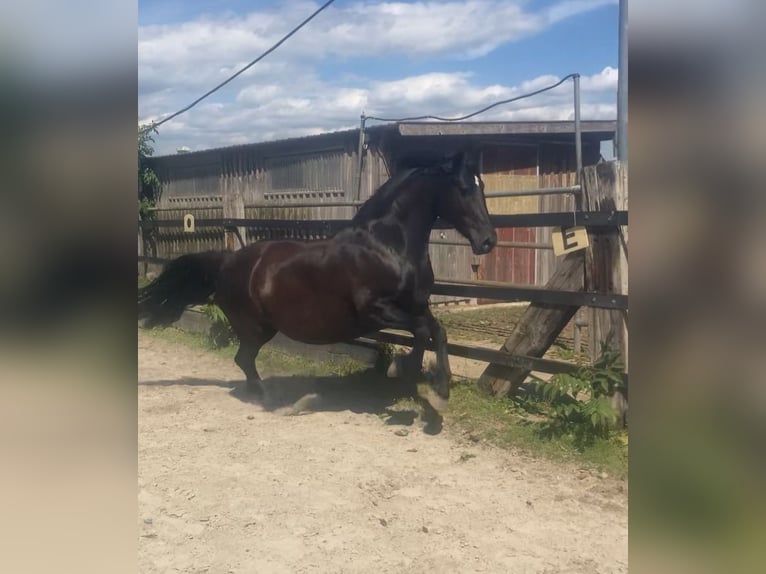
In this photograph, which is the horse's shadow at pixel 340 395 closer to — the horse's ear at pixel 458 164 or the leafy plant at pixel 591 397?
the leafy plant at pixel 591 397

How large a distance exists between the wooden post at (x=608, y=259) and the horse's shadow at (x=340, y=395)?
4.17ft

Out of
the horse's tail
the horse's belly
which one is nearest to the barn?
the horse's tail

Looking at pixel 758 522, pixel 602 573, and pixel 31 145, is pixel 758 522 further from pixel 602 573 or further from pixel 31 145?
pixel 602 573

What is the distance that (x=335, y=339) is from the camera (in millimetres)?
5281

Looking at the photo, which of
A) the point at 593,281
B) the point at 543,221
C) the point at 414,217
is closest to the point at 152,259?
the point at 414,217

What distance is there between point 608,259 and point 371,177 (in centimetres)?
510

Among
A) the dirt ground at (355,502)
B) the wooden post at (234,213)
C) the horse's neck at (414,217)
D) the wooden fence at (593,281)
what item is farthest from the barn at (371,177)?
the dirt ground at (355,502)

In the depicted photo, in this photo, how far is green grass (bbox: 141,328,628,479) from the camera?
13.3 feet

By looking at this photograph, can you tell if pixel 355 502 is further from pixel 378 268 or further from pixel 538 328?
pixel 538 328

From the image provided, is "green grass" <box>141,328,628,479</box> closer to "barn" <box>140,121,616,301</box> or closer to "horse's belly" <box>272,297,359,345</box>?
"horse's belly" <box>272,297,359,345</box>

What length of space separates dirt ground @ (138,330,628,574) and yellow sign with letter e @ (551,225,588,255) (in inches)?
56.4

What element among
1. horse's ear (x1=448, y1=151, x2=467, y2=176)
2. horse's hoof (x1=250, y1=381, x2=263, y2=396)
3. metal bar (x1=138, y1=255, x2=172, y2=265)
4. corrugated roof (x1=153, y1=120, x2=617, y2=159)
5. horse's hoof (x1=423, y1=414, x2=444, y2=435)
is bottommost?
horse's hoof (x1=423, y1=414, x2=444, y2=435)

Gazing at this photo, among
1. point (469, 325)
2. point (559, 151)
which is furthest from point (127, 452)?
point (559, 151)

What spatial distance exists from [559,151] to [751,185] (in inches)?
443
